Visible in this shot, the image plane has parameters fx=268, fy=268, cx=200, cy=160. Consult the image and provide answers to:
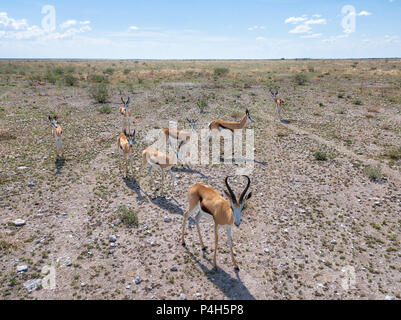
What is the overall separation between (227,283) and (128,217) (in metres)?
3.97

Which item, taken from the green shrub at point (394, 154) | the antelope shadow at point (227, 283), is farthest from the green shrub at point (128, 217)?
the green shrub at point (394, 154)

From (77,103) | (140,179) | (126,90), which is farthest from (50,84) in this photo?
(140,179)

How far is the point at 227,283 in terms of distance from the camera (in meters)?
6.77

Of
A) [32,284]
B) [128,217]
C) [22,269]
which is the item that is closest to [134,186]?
[128,217]

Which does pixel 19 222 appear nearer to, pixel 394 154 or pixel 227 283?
pixel 227 283

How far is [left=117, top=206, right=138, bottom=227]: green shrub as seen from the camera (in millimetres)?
8938

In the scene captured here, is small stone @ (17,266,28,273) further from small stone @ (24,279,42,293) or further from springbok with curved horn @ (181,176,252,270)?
springbok with curved horn @ (181,176,252,270)

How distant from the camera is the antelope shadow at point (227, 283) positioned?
644 cm

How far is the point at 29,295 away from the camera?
6.26 metres

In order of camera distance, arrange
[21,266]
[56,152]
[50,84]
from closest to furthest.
Answer: [21,266] → [56,152] → [50,84]

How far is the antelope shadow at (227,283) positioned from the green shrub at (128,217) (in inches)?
109

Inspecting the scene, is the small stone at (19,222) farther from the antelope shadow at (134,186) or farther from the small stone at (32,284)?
the antelope shadow at (134,186)
